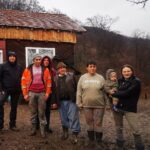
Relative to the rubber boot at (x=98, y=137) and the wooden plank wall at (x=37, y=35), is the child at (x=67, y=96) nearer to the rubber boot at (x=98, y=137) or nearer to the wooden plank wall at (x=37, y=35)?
the rubber boot at (x=98, y=137)

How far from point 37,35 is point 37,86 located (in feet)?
38.6

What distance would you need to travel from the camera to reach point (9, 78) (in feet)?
35.3

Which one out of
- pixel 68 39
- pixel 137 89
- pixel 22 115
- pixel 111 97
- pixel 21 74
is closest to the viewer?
pixel 137 89

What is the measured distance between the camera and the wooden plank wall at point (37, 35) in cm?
2120

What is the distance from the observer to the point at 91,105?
32.3 feet

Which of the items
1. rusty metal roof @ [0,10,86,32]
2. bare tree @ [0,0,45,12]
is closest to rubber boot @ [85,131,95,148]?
rusty metal roof @ [0,10,86,32]

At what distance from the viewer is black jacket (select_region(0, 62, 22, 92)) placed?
1073 cm

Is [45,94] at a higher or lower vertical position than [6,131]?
higher

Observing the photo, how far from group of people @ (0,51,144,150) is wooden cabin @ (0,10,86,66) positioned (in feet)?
34.8

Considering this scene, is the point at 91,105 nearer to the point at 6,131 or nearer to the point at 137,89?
the point at 137,89

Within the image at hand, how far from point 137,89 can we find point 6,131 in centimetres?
367

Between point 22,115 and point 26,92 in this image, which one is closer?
point 26,92

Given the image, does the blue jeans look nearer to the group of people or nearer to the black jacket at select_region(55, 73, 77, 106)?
the group of people

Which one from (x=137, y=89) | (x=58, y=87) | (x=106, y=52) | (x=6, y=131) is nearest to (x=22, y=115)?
(x=6, y=131)
